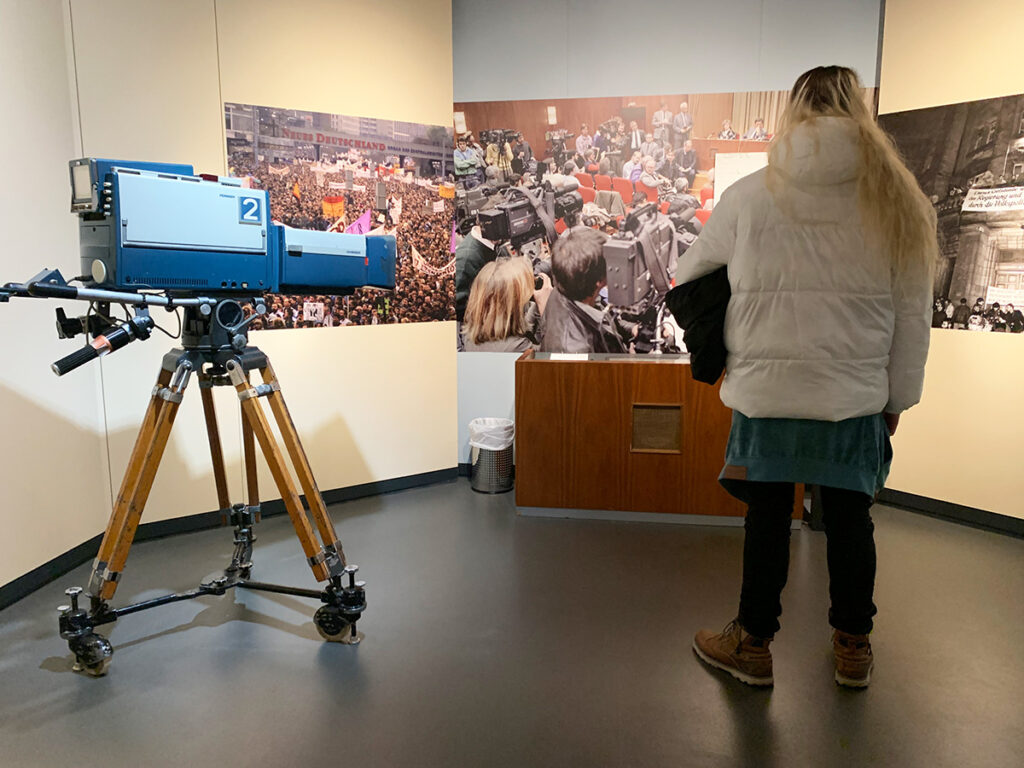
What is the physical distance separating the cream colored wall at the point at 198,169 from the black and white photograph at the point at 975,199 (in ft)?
8.11

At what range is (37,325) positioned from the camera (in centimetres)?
276

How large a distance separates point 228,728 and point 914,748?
178 cm

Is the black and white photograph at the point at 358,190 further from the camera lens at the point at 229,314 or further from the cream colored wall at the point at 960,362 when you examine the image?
the cream colored wall at the point at 960,362

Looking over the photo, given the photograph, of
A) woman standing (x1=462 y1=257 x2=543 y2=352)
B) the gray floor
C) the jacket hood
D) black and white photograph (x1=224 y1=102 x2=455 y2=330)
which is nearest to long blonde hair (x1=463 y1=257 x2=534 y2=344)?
woman standing (x1=462 y1=257 x2=543 y2=352)

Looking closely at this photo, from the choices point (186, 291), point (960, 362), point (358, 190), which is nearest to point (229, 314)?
point (186, 291)

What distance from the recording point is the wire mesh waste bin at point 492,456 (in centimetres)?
398

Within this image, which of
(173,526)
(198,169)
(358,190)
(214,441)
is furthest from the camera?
(358,190)

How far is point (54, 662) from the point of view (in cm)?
228

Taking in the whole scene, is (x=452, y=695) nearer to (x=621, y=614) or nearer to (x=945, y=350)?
(x=621, y=614)

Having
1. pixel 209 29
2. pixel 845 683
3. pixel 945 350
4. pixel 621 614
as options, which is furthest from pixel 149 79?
pixel 945 350

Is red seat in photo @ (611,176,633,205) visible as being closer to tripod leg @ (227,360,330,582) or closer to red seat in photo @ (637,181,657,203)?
red seat in photo @ (637,181,657,203)

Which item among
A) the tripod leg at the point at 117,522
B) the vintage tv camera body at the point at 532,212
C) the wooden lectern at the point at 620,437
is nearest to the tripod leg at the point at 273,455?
the tripod leg at the point at 117,522

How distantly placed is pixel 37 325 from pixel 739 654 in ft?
8.95

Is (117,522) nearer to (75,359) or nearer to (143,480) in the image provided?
(143,480)
